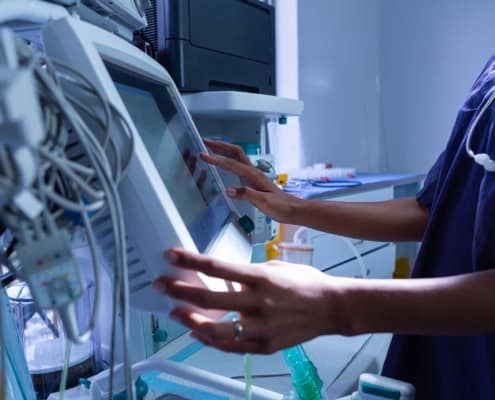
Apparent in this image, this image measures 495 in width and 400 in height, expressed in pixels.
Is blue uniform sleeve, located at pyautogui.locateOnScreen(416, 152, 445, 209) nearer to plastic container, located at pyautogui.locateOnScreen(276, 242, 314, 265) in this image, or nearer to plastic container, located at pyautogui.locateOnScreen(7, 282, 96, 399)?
plastic container, located at pyautogui.locateOnScreen(276, 242, 314, 265)

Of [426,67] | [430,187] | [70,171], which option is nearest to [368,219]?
[430,187]

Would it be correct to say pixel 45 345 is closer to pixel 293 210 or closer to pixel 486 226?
pixel 293 210

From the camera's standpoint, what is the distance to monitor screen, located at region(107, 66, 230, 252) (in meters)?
0.53

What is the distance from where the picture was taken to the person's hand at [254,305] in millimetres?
362

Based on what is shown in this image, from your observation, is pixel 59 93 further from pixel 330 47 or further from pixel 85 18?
pixel 330 47

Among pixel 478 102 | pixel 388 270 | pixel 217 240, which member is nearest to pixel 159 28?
pixel 217 240

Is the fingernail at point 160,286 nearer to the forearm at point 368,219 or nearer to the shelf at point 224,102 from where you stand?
the forearm at point 368,219

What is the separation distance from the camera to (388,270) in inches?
72.9

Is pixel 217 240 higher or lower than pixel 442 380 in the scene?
higher

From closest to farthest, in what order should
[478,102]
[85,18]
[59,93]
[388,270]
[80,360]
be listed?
[59,93], [85,18], [478,102], [80,360], [388,270]

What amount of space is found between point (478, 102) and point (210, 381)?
2.26ft

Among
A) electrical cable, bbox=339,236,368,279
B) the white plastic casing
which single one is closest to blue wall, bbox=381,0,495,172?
electrical cable, bbox=339,236,368,279

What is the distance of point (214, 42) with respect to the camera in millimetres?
987

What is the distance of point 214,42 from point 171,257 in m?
0.75
